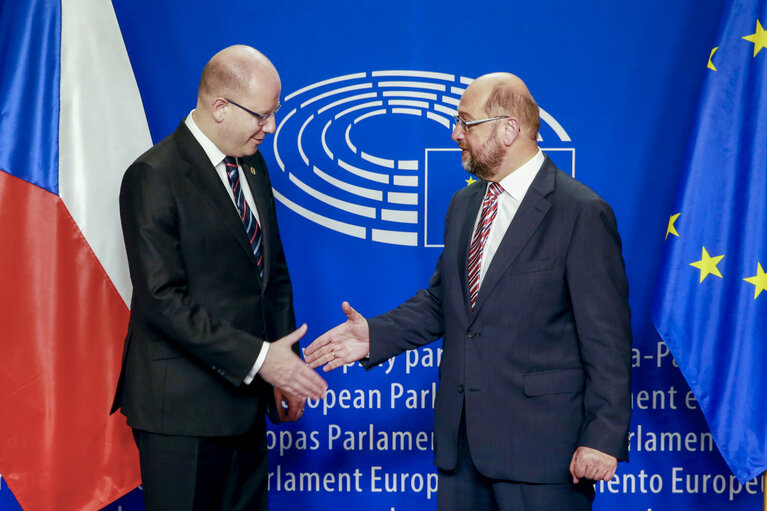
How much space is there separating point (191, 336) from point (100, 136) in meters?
1.00

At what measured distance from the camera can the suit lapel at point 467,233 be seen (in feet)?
7.38

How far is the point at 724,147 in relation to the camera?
2764mm

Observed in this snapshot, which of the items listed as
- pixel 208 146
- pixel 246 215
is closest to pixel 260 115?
pixel 208 146

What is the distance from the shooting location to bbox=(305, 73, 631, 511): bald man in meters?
2.04

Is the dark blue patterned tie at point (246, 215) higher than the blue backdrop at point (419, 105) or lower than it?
lower

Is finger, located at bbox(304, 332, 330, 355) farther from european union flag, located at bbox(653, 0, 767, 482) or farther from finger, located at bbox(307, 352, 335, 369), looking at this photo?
european union flag, located at bbox(653, 0, 767, 482)

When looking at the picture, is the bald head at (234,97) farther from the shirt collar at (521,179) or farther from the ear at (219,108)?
the shirt collar at (521,179)

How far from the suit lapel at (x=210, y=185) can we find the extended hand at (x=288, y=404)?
482 millimetres

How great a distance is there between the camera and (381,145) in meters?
3.20

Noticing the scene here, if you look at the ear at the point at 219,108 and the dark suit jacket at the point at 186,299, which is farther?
the ear at the point at 219,108

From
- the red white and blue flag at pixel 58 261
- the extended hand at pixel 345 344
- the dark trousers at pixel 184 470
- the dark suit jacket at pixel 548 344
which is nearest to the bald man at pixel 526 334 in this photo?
the dark suit jacket at pixel 548 344

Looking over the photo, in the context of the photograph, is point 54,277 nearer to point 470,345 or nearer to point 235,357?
point 235,357

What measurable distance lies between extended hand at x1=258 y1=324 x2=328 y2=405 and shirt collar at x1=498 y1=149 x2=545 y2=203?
795mm

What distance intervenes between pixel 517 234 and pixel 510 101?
418 mm
